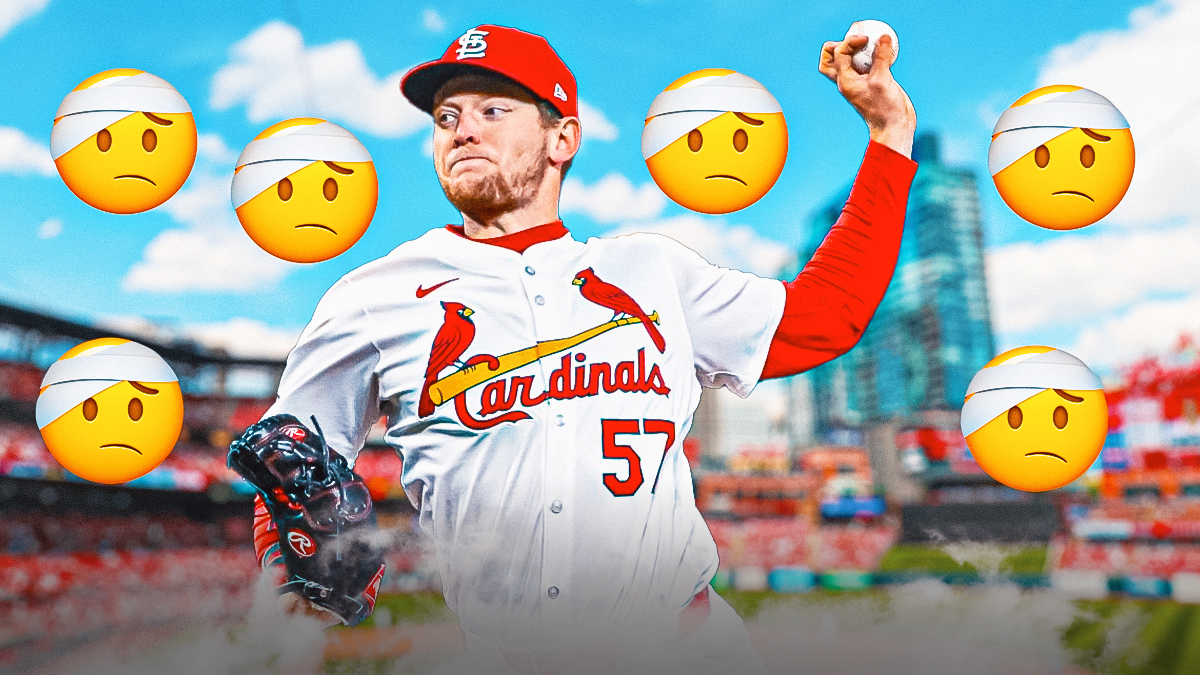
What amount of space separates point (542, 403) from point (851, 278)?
0.87 meters

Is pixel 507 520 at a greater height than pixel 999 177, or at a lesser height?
lesser

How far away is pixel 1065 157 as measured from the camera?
6.37ft

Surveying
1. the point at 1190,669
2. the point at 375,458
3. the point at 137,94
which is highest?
the point at 137,94

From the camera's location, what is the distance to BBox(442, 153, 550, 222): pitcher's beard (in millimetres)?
2006

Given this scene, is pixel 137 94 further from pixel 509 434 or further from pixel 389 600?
pixel 389 600

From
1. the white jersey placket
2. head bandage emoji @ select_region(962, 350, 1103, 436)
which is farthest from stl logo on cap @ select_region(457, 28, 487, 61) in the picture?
head bandage emoji @ select_region(962, 350, 1103, 436)

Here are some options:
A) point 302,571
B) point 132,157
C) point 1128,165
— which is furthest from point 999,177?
point 132,157

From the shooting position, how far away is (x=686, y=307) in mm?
2139

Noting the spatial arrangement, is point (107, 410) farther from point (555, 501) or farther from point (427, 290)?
point (555, 501)

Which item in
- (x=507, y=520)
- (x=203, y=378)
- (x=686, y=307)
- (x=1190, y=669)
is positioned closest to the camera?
(x=507, y=520)

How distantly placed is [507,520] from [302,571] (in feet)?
1.55

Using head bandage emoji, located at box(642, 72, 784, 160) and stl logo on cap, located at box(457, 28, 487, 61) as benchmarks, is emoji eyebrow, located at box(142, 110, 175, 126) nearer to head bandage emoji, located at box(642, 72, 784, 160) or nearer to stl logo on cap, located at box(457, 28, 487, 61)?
stl logo on cap, located at box(457, 28, 487, 61)

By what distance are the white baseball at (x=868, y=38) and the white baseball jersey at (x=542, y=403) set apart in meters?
0.58

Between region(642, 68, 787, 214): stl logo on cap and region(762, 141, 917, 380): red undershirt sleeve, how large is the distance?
0.29 meters
